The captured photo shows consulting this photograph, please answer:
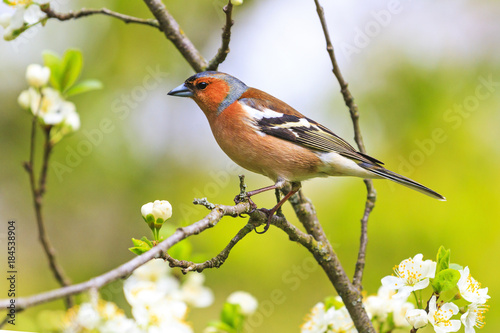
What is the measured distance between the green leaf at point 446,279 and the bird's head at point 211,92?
1981mm

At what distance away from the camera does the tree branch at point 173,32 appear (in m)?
3.20

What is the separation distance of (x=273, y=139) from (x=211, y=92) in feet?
2.03

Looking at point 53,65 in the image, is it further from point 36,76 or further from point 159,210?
point 159,210

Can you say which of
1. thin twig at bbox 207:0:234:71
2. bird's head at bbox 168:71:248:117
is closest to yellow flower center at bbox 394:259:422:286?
thin twig at bbox 207:0:234:71

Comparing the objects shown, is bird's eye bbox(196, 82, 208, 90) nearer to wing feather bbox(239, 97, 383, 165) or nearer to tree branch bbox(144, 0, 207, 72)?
tree branch bbox(144, 0, 207, 72)

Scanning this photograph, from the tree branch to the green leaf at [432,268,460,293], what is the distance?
6.69ft

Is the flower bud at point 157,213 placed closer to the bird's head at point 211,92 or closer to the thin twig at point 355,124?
the thin twig at point 355,124

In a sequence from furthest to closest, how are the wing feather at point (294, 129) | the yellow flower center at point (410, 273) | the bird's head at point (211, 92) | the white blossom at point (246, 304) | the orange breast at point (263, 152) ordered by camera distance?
the bird's head at point (211, 92), the wing feather at point (294, 129), the orange breast at point (263, 152), the white blossom at point (246, 304), the yellow flower center at point (410, 273)

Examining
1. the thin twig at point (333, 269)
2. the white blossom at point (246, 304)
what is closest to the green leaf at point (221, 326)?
the white blossom at point (246, 304)

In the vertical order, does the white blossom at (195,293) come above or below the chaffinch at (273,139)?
below

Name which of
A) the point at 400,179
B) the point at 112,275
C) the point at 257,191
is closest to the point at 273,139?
the point at 257,191

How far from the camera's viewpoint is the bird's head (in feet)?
11.4

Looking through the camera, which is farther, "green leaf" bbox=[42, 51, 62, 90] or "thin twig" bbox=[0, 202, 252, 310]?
"green leaf" bbox=[42, 51, 62, 90]

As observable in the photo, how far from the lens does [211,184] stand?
15.5 ft
